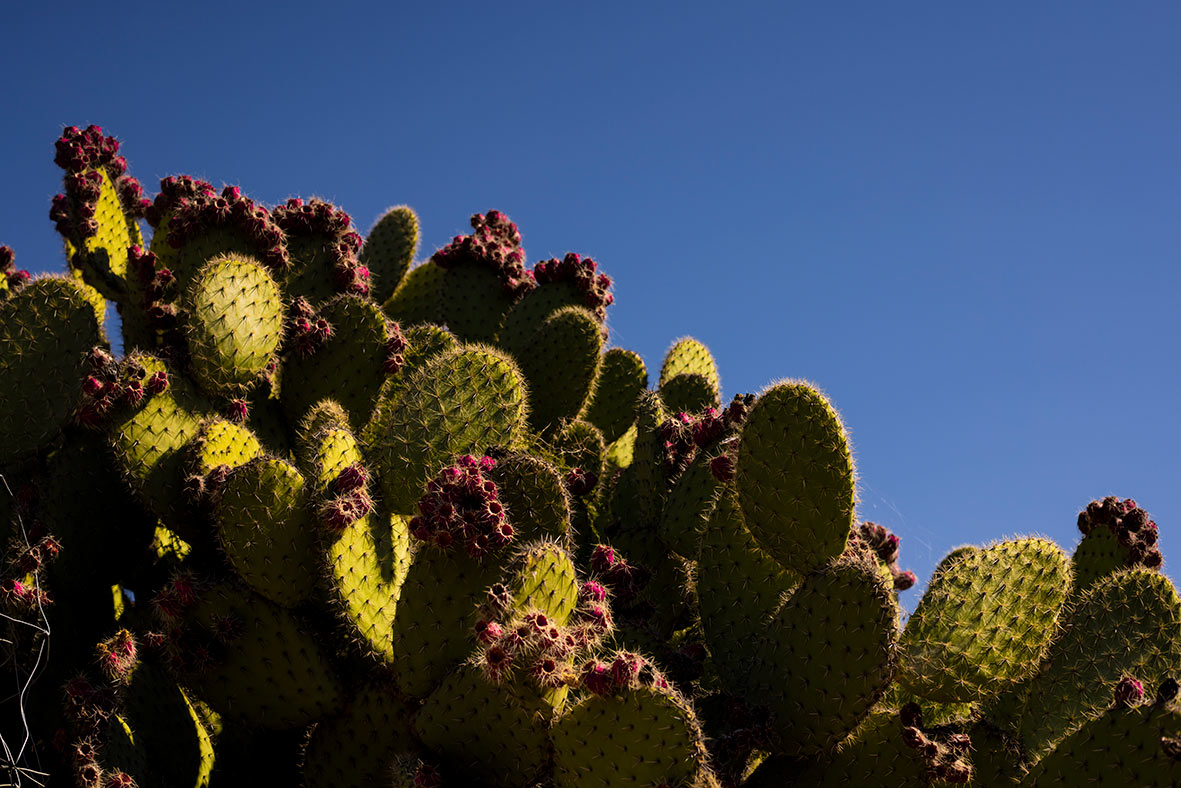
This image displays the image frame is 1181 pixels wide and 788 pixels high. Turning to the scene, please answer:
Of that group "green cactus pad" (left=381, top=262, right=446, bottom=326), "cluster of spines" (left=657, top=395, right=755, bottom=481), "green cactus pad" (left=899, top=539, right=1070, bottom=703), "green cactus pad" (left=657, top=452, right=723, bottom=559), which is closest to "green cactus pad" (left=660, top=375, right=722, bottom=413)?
"cluster of spines" (left=657, top=395, right=755, bottom=481)

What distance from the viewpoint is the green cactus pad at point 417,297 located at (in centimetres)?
604

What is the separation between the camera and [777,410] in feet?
10.9

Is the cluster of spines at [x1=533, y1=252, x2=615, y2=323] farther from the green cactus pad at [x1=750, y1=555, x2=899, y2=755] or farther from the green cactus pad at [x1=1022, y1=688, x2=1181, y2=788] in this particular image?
the green cactus pad at [x1=1022, y1=688, x2=1181, y2=788]

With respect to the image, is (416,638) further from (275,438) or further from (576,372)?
(576,372)

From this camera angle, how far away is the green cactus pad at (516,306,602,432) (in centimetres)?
498

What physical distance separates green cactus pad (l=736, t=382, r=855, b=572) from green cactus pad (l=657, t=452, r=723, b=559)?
52 centimetres

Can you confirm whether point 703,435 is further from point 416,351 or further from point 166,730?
point 166,730

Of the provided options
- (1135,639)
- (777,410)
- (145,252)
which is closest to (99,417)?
A: (145,252)

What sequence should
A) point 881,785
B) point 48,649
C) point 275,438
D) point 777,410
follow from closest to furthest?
point 881,785 < point 777,410 < point 48,649 < point 275,438

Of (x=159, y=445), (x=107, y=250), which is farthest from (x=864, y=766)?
(x=107, y=250)

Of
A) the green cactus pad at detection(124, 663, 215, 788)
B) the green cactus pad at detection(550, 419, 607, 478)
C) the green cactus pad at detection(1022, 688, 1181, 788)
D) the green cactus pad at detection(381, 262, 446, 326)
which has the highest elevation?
the green cactus pad at detection(381, 262, 446, 326)

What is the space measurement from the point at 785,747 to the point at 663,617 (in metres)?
1.21

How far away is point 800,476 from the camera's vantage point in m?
3.30

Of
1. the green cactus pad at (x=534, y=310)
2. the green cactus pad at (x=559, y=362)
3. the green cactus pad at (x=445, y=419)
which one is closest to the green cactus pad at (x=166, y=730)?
the green cactus pad at (x=445, y=419)
